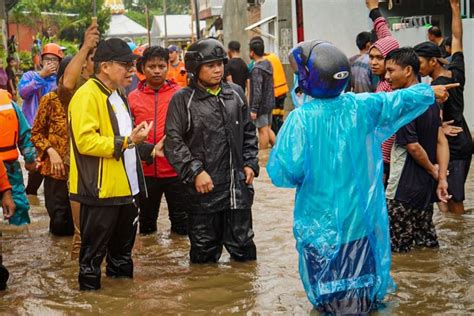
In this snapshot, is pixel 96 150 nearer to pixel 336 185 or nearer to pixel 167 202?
pixel 336 185

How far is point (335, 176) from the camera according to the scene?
16.3 ft

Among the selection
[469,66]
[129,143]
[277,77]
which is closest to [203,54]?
[129,143]

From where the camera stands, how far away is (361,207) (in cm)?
500

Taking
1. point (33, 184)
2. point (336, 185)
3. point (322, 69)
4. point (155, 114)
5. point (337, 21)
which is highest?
point (337, 21)

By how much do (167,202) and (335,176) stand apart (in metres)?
3.65

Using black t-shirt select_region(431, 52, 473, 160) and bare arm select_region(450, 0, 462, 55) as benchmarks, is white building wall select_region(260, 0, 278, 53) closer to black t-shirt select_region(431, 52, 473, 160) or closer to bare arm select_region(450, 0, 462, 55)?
black t-shirt select_region(431, 52, 473, 160)

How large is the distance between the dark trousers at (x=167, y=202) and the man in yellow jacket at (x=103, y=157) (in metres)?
1.71

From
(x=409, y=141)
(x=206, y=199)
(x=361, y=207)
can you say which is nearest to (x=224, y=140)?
(x=206, y=199)

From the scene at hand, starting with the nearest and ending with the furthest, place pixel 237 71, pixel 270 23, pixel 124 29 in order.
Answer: pixel 237 71, pixel 270 23, pixel 124 29

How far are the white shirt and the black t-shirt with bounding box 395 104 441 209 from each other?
215 cm

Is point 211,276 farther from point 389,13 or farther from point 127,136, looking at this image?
point 389,13

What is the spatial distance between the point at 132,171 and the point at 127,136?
0.35 m

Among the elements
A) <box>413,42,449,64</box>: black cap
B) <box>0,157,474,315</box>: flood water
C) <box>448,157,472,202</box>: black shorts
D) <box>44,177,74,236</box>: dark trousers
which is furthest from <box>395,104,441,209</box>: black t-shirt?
<box>44,177,74,236</box>: dark trousers

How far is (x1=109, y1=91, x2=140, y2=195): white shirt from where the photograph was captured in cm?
626
